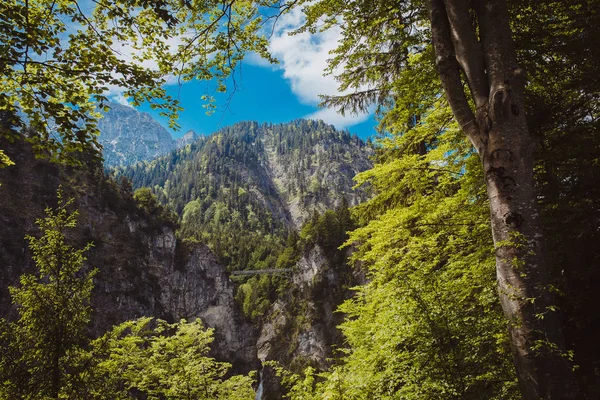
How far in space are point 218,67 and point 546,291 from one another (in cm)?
494

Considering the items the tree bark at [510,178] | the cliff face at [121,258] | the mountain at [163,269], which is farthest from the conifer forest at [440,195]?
the cliff face at [121,258]

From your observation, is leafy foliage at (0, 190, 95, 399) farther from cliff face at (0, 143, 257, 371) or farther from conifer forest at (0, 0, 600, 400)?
cliff face at (0, 143, 257, 371)

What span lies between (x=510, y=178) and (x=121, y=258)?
171 ft

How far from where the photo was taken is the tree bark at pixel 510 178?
2.72 metres

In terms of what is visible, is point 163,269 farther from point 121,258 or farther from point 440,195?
point 440,195

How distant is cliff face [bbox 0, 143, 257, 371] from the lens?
35.9 m

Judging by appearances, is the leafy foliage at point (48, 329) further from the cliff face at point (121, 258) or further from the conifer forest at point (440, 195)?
the cliff face at point (121, 258)

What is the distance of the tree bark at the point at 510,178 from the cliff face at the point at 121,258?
41.5 meters

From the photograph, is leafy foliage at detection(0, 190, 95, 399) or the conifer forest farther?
leafy foliage at detection(0, 190, 95, 399)

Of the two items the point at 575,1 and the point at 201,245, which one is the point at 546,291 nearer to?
the point at 575,1

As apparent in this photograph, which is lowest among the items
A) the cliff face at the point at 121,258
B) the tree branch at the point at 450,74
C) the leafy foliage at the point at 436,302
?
the leafy foliage at the point at 436,302

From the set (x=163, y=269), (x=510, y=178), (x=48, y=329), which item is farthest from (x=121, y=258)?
(x=510, y=178)

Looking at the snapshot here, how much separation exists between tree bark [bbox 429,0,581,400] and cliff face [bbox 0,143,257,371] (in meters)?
41.5

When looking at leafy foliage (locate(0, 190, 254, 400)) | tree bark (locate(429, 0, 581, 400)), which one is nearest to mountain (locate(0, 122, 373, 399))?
leafy foliage (locate(0, 190, 254, 400))
